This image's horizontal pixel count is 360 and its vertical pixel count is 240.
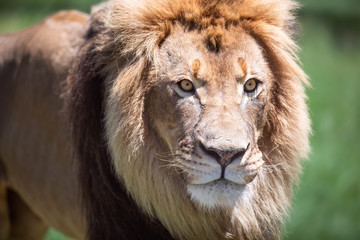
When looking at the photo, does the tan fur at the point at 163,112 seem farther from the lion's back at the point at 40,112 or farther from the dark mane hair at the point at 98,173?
the lion's back at the point at 40,112

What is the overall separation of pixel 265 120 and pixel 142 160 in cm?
66

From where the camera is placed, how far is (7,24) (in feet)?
37.6

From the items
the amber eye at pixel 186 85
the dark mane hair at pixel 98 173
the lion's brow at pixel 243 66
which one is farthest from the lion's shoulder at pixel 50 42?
the lion's brow at pixel 243 66

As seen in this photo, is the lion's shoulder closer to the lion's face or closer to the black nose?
the lion's face

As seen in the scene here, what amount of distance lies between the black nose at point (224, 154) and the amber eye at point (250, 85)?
0.39 metres

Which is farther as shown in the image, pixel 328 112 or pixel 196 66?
pixel 328 112

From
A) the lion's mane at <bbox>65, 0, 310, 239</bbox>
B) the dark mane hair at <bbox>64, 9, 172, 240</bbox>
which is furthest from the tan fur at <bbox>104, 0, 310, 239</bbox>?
the dark mane hair at <bbox>64, 9, 172, 240</bbox>

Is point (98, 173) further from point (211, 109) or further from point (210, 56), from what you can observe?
point (210, 56)

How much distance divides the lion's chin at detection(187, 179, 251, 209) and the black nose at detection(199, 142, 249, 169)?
118mm

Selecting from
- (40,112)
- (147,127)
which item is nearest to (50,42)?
(40,112)

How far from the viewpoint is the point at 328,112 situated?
9242 mm

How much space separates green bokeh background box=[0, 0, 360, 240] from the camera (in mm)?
7078

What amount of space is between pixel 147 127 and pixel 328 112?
667cm

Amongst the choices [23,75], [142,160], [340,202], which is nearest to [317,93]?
[340,202]
